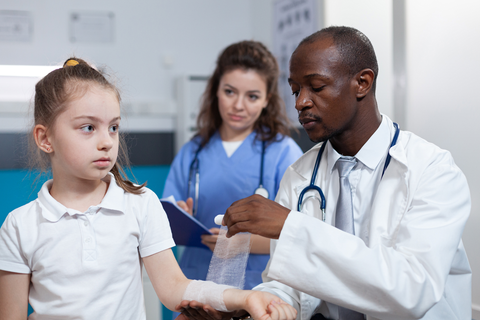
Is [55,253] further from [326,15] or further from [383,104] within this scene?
[326,15]

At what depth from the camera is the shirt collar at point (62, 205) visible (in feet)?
2.99

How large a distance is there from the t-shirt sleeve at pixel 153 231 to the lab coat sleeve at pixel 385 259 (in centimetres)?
25

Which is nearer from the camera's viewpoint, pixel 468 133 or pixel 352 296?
pixel 352 296

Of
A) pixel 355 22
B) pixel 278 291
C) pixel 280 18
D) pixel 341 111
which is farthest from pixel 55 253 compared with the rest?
pixel 280 18

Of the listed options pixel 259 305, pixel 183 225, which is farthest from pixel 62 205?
pixel 183 225

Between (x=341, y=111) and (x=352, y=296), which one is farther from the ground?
(x=341, y=111)

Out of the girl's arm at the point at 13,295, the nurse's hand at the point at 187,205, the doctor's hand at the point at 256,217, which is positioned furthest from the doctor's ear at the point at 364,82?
the girl's arm at the point at 13,295

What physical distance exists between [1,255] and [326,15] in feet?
5.79

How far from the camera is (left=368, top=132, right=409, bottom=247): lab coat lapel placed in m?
1.03

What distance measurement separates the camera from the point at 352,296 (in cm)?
90

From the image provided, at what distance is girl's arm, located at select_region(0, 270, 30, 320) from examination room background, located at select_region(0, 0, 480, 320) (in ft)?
1.01

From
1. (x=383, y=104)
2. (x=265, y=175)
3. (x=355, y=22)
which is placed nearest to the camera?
(x=265, y=175)

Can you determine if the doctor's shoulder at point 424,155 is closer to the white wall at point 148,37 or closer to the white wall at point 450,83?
the white wall at point 450,83

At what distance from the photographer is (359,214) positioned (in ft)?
3.75
